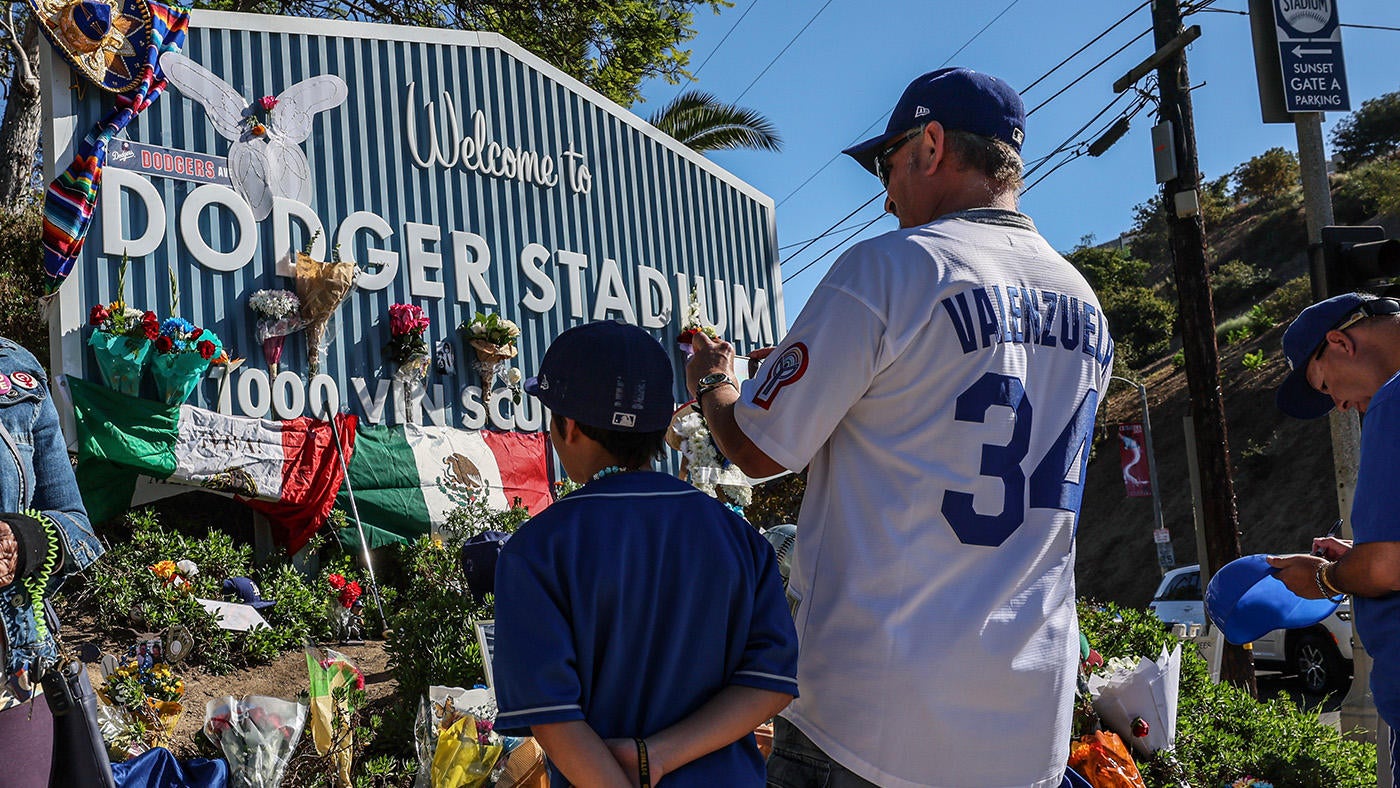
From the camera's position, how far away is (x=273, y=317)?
8.54 meters

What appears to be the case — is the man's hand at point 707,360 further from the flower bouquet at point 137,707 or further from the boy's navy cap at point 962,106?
the flower bouquet at point 137,707

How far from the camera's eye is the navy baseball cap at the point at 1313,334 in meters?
3.03

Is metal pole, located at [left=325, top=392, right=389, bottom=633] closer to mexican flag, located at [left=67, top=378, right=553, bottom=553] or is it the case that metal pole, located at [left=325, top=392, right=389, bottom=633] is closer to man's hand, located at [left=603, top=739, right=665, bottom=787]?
mexican flag, located at [left=67, top=378, right=553, bottom=553]

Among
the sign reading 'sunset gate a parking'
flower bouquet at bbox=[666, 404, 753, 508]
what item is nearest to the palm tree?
the sign reading 'sunset gate a parking'

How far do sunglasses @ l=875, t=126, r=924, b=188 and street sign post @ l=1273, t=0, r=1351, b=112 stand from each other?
22.4ft

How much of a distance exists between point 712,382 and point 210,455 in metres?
6.74

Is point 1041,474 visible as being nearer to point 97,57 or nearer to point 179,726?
point 179,726

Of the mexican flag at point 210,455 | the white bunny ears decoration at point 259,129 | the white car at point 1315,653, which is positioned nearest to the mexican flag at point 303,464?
the mexican flag at point 210,455

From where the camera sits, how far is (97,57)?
7875 mm

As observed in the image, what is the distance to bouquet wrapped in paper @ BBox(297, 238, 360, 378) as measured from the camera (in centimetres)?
880

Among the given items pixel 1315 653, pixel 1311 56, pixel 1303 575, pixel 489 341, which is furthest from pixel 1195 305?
pixel 1303 575

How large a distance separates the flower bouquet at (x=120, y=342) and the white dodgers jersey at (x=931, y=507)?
267 inches

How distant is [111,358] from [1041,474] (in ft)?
23.6

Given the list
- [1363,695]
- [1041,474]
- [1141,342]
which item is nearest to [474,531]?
[1363,695]
